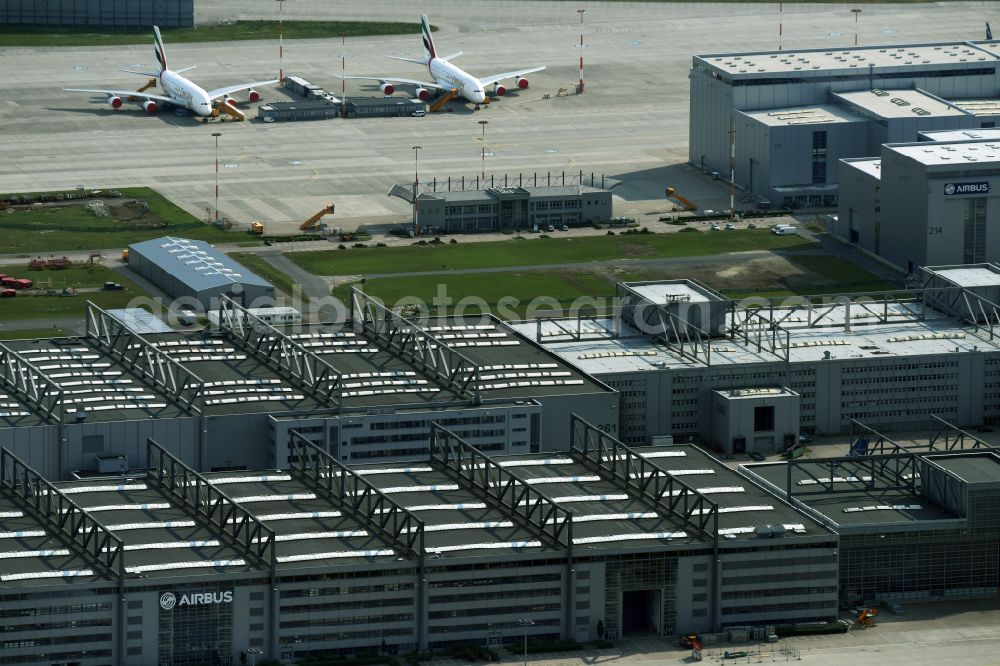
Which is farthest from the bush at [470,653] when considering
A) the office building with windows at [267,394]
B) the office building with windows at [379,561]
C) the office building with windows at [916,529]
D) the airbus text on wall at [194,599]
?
the office building with windows at [267,394]

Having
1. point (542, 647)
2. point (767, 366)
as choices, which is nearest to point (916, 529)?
point (542, 647)

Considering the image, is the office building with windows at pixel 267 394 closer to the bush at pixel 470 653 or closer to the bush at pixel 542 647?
the bush at pixel 470 653

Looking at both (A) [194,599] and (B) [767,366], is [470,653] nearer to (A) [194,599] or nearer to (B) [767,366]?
(A) [194,599]

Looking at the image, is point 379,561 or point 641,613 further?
point 641,613

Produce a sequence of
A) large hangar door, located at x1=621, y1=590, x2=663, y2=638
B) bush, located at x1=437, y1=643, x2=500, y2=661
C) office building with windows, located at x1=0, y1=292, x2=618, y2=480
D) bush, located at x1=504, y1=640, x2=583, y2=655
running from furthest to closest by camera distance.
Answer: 1. office building with windows, located at x1=0, y1=292, x2=618, y2=480
2. large hangar door, located at x1=621, y1=590, x2=663, y2=638
3. bush, located at x1=504, y1=640, x2=583, y2=655
4. bush, located at x1=437, y1=643, x2=500, y2=661

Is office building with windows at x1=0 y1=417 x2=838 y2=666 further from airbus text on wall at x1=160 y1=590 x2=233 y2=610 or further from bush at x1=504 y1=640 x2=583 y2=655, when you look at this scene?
bush at x1=504 y1=640 x2=583 y2=655

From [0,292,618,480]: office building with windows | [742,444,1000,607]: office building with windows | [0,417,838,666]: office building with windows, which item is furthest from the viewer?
[0,292,618,480]: office building with windows

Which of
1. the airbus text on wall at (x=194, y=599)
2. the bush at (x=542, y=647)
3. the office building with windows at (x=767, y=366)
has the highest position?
the office building with windows at (x=767, y=366)

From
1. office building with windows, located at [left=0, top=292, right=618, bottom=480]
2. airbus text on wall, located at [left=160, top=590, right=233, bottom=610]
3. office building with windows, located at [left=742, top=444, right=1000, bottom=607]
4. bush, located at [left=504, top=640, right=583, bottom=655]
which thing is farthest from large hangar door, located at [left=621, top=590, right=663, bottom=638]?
office building with windows, located at [left=0, top=292, right=618, bottom=480]
